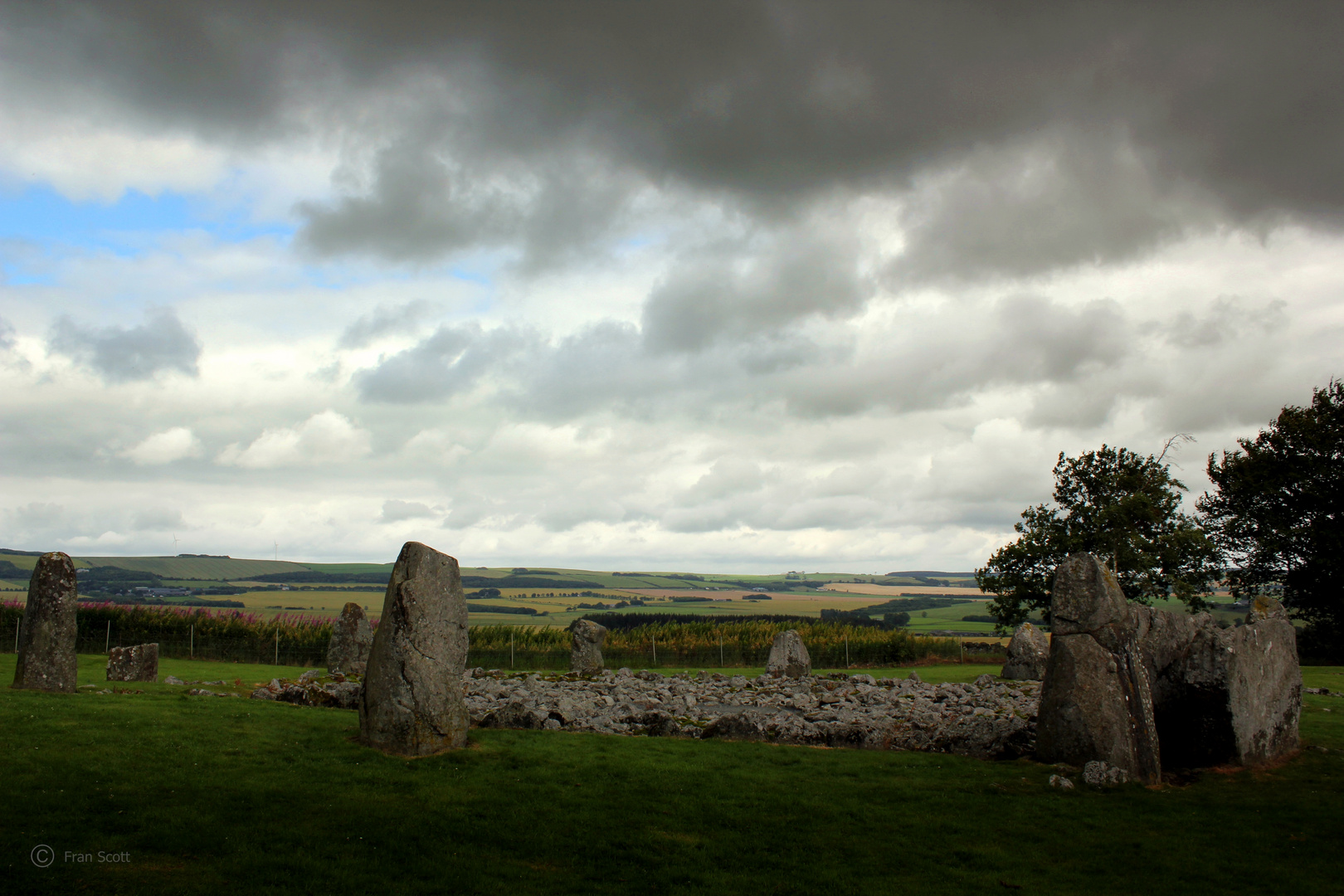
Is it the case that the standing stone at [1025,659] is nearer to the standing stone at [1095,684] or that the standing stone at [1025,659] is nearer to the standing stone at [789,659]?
the standing stone at [789,659]

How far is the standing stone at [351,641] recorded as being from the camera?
96.5 ft

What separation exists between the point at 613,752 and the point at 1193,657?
33.5 feet

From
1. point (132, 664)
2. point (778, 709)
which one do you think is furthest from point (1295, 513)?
point (132, 664)

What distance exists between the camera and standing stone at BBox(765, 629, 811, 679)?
31.6m

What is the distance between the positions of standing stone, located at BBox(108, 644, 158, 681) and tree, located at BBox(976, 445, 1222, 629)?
3754 cm

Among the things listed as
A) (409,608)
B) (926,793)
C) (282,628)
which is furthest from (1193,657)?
(282,628)

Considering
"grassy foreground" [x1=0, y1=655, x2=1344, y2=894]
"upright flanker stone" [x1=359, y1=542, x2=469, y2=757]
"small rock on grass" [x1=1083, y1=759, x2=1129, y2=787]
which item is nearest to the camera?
"grassy foreground" [x1=0, y1=655, x2=1344, y2=894]

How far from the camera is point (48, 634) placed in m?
17.8

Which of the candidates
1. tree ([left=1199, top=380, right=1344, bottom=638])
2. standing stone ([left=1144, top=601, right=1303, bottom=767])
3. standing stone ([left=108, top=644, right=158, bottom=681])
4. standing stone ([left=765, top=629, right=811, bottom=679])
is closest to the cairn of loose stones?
standing stone ([left=765, top=629, right=811, bottom=679])

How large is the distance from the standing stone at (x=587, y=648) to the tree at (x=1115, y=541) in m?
21.9

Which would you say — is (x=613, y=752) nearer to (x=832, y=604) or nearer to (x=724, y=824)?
(x=724, y=824)

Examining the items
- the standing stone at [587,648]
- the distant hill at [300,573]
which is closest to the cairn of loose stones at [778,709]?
the standing stone at [587,648]

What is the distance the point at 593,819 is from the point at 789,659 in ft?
72.1

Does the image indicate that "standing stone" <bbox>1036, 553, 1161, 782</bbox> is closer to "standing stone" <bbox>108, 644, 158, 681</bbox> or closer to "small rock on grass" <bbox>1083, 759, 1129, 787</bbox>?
"small rock on grass" <bbox>1083, 759, 1129, 787</bbox>
